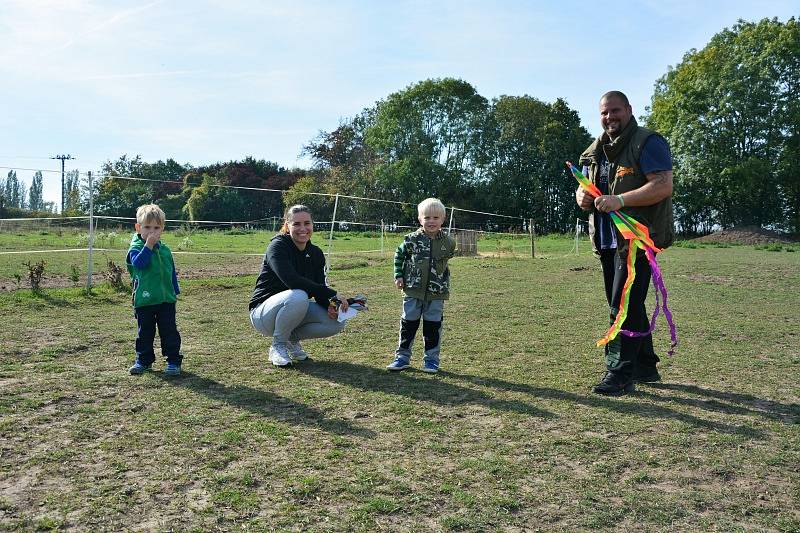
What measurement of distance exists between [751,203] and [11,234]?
133 feet

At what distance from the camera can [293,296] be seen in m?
5.37

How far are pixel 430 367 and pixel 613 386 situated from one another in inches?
53.0

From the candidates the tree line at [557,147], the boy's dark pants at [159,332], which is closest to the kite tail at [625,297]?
the boy's dark pants at [159,332]

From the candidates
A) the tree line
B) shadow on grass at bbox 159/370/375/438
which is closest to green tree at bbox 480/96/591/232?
the tree line

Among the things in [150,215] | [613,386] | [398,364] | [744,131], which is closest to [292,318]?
[398,364]

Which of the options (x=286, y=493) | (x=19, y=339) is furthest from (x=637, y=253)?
(x=19, y=339)

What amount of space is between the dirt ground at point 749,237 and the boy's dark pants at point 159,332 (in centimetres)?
3754

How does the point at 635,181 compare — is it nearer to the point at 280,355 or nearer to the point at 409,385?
the point at 409,385

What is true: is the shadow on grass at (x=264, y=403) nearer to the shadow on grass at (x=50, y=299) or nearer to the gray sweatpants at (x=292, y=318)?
the gray sweatpants at (x=292, y=318)

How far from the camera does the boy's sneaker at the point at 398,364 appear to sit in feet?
17.1

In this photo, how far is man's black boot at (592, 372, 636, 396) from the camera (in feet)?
15.1

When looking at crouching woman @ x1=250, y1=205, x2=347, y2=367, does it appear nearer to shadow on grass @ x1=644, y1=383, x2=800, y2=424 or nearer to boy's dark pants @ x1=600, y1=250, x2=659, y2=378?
boy's dark pants @ x1=600, y1=250, x2=659, y2=378

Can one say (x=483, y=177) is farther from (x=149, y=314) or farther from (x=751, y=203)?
(x=149, y=314)

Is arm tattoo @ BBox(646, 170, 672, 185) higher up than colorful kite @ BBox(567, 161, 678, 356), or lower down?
higher up
